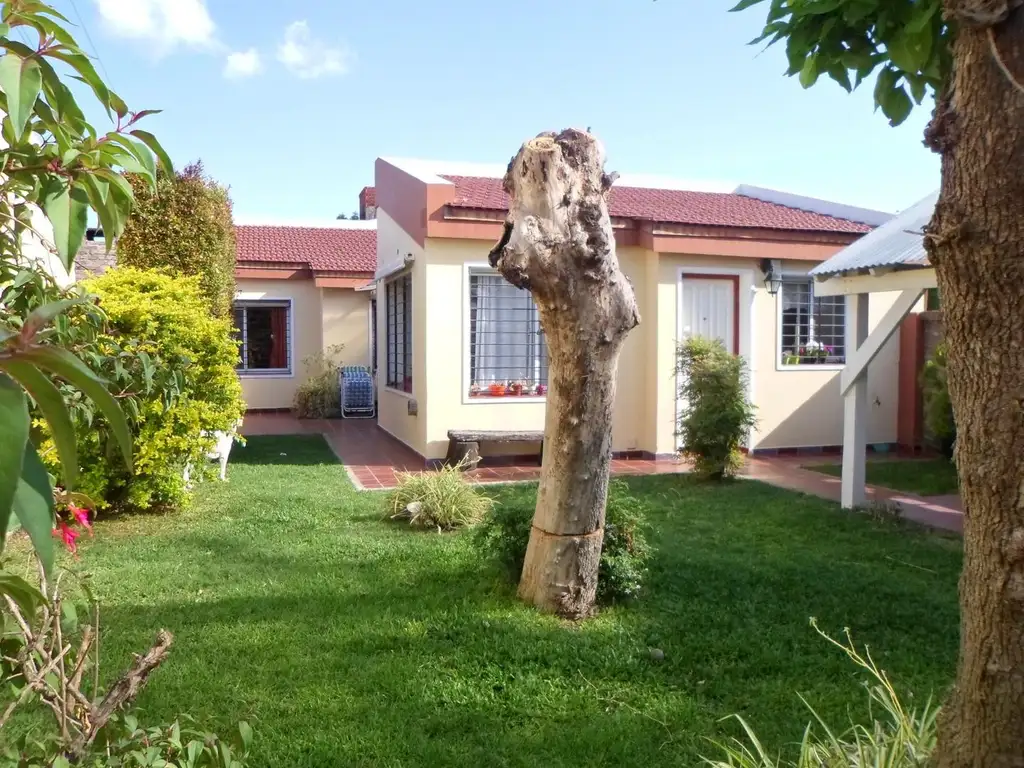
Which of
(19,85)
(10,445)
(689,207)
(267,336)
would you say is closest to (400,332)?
(689,207)

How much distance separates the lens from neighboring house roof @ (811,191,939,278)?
791 centimetres

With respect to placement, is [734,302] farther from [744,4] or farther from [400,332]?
[744,4]

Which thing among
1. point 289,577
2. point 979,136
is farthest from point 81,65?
point 289,577

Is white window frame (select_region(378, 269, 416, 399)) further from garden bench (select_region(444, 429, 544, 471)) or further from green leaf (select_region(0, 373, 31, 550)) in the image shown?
green leaf (select_region(0, 373, 31, 550))

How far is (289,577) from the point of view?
611 cm

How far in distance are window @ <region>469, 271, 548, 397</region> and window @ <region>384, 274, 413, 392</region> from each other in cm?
131

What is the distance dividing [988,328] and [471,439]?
9267mm

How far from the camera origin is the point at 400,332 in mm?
13602

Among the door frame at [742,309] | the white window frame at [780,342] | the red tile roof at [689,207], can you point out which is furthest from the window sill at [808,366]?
the red tile roof at [689,207]

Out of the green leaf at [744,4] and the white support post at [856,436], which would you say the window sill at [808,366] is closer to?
the white support post at [856,436]

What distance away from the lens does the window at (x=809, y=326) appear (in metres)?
12.9

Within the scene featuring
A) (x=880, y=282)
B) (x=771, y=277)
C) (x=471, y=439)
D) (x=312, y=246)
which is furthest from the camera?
(x=312, y=246)

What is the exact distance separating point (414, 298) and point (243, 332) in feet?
26.1

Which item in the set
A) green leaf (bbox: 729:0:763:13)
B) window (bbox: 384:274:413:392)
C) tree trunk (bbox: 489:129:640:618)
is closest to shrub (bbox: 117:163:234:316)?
window (bbox: 384:274:413:392)
